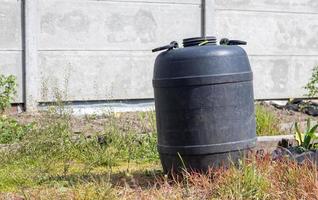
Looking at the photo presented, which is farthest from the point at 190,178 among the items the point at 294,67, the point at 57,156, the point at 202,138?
the point at 294,67

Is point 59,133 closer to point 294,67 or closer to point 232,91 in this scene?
point 232,91

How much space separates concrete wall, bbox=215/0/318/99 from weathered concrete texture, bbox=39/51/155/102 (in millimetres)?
1525

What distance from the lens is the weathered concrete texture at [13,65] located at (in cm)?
886

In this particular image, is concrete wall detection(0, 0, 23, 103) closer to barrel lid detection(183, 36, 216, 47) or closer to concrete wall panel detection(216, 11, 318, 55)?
concrete wall panel detection(216, 11, 318, 55)

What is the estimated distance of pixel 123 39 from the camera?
9.67m

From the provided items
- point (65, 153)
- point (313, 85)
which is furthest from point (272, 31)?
point (65, 153)

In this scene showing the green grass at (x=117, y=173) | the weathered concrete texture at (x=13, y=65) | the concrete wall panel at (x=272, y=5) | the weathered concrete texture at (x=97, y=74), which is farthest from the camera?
the concrete wall panel at (x=272, y=5)

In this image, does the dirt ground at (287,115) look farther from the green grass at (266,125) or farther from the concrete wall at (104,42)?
the concrete wall at (104,42)

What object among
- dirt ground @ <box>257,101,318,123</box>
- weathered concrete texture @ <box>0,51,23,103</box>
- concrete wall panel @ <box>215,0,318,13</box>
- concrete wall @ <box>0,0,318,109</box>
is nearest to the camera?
weathered concrete texture @ <box>0,51,23,103</box>

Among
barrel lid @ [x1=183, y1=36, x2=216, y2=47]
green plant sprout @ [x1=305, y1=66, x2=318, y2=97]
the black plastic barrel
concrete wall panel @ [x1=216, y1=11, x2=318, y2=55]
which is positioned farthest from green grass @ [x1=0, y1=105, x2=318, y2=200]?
green plant sprout @ [x1=305, y1=66, x2=318, y2=97]

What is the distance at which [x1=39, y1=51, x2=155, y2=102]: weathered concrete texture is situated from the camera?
9148mm

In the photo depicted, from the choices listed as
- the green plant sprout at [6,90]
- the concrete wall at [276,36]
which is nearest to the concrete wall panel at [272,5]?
the concrete wall at [276,36]

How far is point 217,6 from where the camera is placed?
34.2 feet

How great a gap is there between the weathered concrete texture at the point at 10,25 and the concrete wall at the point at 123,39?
1 cm
